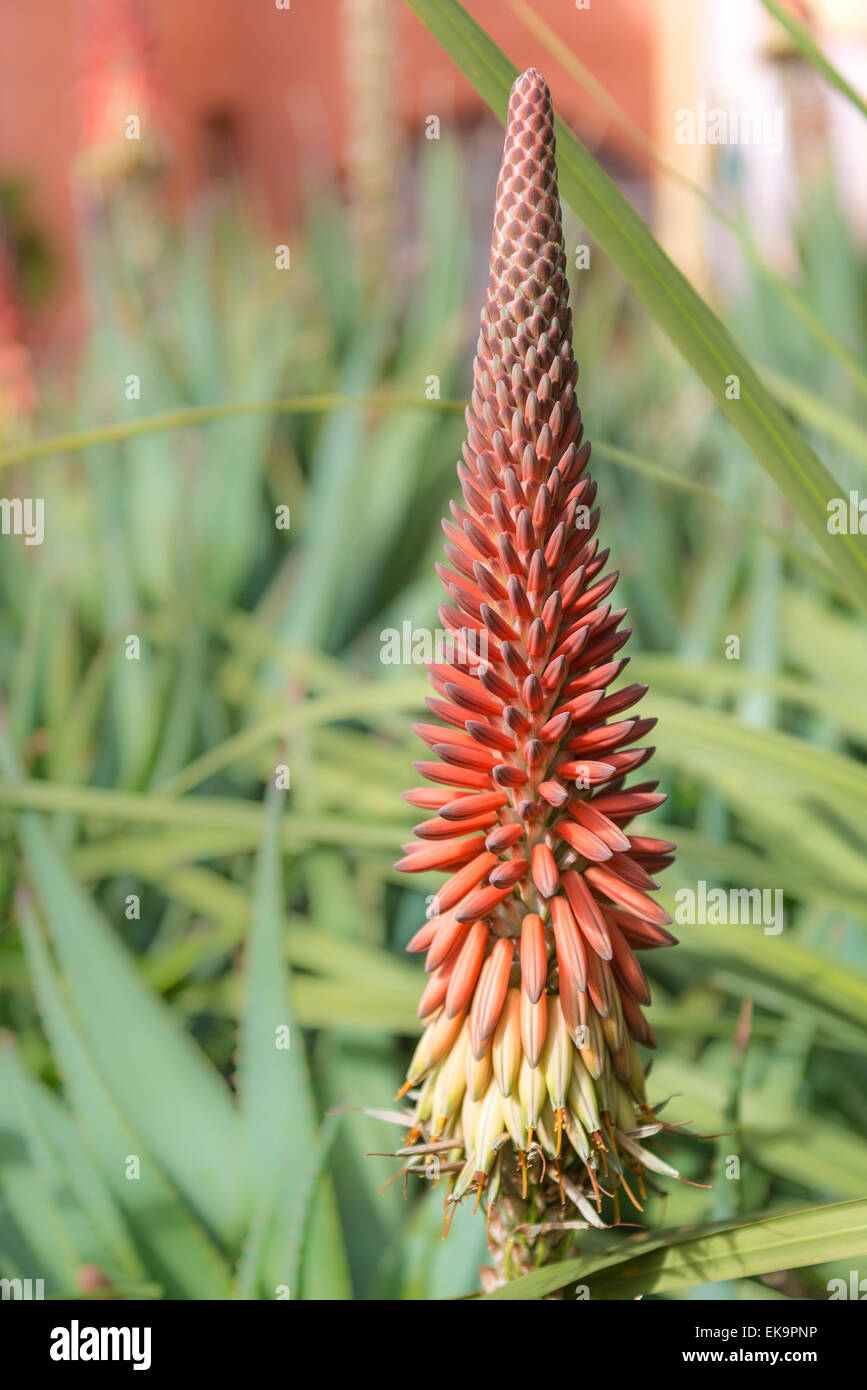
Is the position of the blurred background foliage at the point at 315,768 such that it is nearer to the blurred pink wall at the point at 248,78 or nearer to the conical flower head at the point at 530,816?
the conical flower head at the point at 530,816

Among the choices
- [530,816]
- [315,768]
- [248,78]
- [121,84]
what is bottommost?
[530,816]

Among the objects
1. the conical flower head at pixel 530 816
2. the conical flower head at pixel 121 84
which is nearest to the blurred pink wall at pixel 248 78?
the conical flower head at pixel 121 84

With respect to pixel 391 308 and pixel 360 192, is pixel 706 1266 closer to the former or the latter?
pixel 391 308

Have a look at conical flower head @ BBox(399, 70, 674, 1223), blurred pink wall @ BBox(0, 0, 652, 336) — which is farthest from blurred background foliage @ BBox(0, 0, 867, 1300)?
blurred pink wall @ BBox(0, 0, 652, 336)

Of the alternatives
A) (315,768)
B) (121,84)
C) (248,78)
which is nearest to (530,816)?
(315,768)

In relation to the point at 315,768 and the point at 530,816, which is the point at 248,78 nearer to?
the point at 315,768

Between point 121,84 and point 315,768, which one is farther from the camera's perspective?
point 121,84

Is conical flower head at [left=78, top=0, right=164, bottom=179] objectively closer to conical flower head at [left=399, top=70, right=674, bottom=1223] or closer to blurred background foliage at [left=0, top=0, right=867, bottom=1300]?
blurred background foliage at [left=0, top=0, right=867, bottom=1300]
